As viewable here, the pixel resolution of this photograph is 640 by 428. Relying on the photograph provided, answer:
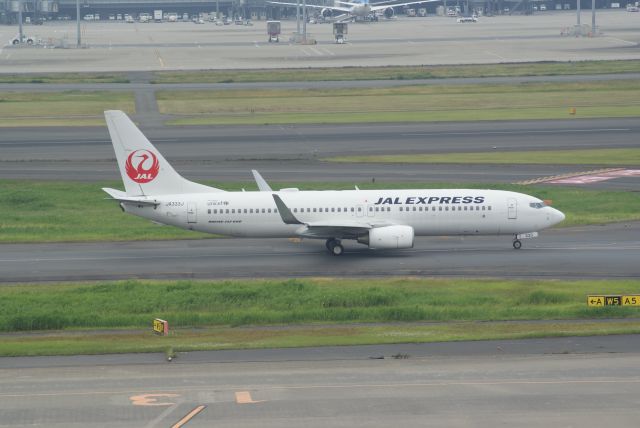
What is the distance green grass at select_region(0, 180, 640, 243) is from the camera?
6738 cm

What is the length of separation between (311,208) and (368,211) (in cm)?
332

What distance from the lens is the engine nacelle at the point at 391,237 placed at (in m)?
58.8

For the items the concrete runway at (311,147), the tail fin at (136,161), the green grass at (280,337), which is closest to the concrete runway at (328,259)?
the tail fin at (136,161)

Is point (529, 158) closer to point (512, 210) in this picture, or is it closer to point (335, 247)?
point (512, 210)

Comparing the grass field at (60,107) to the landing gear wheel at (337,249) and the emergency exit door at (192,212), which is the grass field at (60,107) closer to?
the emergency exit door at (192,212)

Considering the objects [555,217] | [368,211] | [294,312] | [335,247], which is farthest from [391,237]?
[294,312]

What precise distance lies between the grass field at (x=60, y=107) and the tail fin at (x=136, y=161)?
Result: 55.8 meters

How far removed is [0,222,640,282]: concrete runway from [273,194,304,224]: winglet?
88.0 inches

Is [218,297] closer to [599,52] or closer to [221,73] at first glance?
[221,73]

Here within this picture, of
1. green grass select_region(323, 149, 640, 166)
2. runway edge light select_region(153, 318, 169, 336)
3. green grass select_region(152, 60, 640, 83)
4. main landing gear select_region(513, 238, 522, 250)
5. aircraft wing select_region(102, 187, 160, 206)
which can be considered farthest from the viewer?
green grass select_region(152, 60, 640, 83)

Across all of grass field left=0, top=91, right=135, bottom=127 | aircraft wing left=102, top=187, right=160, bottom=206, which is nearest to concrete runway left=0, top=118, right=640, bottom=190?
grass field left=0, top=91, right=135, bottom=127

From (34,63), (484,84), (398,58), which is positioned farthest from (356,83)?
(34,63)

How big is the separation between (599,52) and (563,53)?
6522mm

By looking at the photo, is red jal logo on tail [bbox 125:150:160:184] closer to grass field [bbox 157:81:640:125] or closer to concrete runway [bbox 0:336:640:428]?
concrete runway [bbox 0:336:640:428]
